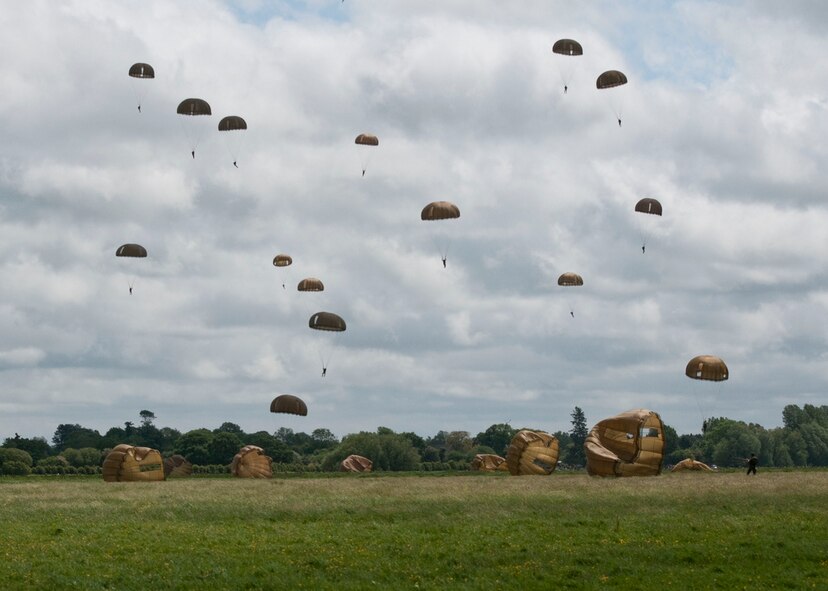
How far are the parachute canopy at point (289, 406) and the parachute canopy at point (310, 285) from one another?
800 cm

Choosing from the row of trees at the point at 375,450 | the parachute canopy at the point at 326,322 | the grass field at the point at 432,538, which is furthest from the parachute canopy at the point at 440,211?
the row of trees at the point at 375,450

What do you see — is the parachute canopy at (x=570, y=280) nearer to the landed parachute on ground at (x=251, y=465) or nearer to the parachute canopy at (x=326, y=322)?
the parachute canopy at (x=326, y=322)

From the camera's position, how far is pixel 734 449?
18175 centimetres

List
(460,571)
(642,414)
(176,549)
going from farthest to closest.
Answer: (642,414)
(176,549)
(460,571)

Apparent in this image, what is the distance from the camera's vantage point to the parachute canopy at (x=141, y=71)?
65188 mm

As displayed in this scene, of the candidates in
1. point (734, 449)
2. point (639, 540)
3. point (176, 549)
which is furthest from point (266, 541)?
point (734, 449)

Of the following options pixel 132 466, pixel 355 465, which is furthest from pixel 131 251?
pixel 355 465

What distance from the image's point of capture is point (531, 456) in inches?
2879

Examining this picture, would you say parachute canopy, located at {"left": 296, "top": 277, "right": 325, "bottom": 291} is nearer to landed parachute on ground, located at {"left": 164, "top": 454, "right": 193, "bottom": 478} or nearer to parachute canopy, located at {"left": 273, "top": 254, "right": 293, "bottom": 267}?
parachute canopy, located at {"left": 273, "top": 254, "right": 293, "bottom": 267}

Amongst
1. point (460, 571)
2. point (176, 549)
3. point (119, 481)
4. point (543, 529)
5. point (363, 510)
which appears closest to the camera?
point (460, 571)

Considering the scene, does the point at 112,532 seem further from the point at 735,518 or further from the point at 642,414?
the point at 642,414

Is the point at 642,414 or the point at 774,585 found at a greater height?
the point at 642,414

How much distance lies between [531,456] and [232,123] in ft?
101

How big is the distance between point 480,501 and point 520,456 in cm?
2633
